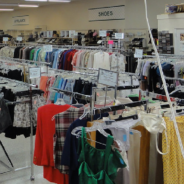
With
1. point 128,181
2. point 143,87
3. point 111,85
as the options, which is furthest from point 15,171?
point 143,87

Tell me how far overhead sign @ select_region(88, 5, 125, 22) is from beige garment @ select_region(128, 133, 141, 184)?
10793mm

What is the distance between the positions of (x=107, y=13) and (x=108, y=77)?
10325 mm

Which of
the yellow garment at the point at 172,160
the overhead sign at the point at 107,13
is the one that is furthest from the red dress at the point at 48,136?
the overhead sign at the point at 107,13

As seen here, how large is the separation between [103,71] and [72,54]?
406cm

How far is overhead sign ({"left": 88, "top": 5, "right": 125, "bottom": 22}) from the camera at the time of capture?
12492 millimetres

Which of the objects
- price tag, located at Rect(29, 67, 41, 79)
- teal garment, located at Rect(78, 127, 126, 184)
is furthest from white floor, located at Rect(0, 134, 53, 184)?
teal garment, located at Rect(78, 127, 126, 184)

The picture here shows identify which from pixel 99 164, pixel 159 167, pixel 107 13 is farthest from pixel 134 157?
pixel 107 13

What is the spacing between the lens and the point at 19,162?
443cm

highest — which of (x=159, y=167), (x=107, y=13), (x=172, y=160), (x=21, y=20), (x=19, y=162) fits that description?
(x=21, y=20)

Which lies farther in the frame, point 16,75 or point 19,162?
point 16,75

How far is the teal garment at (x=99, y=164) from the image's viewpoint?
189 centimetres

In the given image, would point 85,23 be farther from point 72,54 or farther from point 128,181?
point 128,181

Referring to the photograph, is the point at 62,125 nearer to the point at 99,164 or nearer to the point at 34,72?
the point at 99,164

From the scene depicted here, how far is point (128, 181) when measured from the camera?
2.25 m
